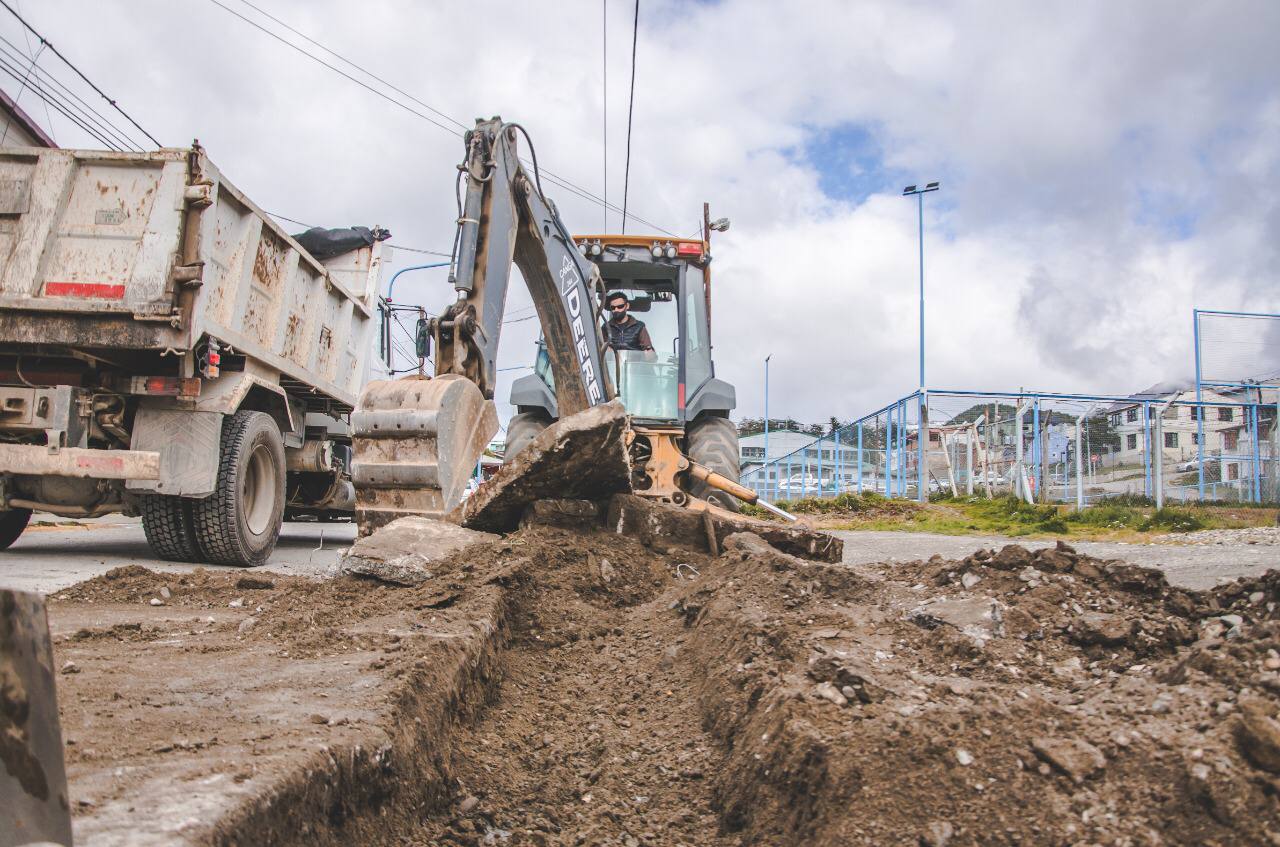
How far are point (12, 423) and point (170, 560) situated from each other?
5.12ft

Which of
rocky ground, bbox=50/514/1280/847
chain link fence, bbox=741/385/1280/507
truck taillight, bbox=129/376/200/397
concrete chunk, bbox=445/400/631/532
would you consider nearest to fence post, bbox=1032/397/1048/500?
chain link fence, bbox=741/385/1280/507

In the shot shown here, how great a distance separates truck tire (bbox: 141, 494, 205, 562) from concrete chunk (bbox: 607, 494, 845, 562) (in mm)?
3557

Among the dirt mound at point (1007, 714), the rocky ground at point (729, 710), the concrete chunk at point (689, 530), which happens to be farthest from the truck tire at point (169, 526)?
the dirt mound at point (1007, 714)

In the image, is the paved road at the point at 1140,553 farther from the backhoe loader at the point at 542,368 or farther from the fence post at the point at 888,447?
the fence post at the point at 888,447

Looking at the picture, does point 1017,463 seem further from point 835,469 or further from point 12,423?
point 12,423

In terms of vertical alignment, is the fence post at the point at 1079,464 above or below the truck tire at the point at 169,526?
above

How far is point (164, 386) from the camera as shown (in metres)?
6.74

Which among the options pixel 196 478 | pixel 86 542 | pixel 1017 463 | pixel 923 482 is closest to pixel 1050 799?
pixel 196 478

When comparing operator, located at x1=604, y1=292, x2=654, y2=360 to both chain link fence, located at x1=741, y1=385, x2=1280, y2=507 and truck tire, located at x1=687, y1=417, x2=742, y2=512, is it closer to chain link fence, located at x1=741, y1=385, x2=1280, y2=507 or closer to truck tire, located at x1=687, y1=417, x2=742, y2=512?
truck tire, located at x1=687, y1=417, x2=742, y2=512

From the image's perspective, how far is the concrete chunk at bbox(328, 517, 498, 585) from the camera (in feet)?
14.2

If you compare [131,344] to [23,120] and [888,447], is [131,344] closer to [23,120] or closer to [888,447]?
[23,120]

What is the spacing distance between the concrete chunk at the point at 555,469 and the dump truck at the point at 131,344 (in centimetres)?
265

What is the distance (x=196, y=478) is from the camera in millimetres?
6789

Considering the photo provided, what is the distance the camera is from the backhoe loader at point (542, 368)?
517 centimetres
